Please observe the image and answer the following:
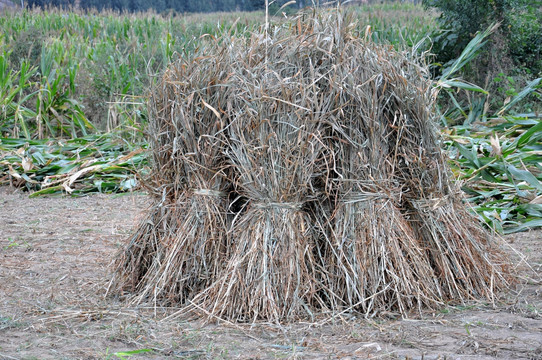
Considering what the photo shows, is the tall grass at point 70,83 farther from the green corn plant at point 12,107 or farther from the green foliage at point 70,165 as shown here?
the green foliage at point 70,165

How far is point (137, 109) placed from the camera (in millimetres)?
7797

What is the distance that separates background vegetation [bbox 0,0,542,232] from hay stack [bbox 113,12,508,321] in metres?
1.87

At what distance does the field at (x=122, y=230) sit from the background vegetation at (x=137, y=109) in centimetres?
3

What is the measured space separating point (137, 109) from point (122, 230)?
2982 mm

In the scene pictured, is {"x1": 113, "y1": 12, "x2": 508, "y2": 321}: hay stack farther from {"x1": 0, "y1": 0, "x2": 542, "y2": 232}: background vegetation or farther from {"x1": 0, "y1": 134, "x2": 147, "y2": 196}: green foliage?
{"x1": 0, "y1": 134, "x2": 147, "y2": 196}: green foliage

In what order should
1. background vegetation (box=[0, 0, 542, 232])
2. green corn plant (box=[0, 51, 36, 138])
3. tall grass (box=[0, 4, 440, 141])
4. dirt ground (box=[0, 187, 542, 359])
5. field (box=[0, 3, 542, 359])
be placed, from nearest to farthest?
dirt ground (box=[0, 187, 542, 359]), field (box=[0, 3, 542, 359]), background vegetation (box=[0, 0, 542, 232]), green corn plant (box=[0, 51, 36, 138]), tall grass (box=[0, 4, 440, 141])

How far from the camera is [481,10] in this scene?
8930 mm

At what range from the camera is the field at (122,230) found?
8.62 feet

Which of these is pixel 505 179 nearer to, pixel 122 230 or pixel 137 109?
pixel 122 230

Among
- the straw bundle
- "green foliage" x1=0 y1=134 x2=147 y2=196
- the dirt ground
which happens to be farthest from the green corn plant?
the straw bundle

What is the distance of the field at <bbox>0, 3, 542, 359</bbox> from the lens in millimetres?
2627

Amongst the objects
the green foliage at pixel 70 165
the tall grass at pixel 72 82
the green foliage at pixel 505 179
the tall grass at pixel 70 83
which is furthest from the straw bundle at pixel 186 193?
the tall grass at pixel 70 83

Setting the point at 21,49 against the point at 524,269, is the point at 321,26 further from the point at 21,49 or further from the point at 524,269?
the point at 21,49

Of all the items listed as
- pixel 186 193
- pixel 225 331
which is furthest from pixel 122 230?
pixel 225 331
